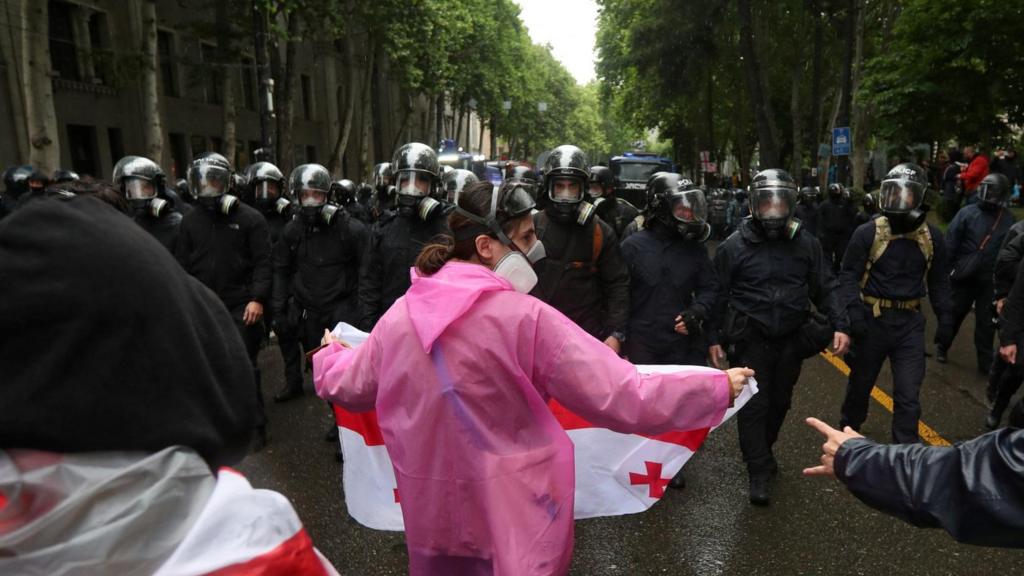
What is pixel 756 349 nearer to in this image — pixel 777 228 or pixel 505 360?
pixel 777 228

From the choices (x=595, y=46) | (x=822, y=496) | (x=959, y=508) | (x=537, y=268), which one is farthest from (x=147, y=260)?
(x=595, y=46)

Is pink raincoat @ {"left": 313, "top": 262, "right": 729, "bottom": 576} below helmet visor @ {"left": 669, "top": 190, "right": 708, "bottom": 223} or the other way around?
below

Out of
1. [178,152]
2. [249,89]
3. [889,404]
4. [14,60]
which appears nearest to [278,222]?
[889,404]

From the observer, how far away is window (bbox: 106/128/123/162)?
67.9 ft

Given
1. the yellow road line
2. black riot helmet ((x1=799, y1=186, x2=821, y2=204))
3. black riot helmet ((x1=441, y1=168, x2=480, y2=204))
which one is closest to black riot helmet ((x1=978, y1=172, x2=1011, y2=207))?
the yellow road line

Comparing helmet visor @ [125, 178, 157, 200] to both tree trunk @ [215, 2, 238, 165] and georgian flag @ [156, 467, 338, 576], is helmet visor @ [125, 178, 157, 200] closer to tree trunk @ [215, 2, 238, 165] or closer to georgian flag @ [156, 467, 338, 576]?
georgian flag @ [156, 467, 338, 576]

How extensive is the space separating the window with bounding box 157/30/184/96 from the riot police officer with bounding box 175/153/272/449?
19885 mm

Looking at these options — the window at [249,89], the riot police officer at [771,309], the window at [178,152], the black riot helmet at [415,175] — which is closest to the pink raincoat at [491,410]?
the riot police officer at [771,309]

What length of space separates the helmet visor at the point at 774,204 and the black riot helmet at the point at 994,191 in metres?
A: 3.65

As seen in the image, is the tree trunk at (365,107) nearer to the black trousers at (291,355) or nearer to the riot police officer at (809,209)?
the riot police officer at (809,209)

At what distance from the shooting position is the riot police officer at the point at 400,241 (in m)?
4.76

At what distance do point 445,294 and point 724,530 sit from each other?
104 inches

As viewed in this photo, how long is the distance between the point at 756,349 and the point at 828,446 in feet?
7.52

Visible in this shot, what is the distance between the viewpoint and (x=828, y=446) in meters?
2.03
